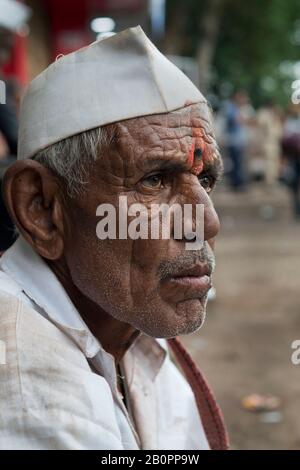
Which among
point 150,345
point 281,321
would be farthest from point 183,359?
point 281,321

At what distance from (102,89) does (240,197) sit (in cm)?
1266

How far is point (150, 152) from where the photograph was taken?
1.42 meters

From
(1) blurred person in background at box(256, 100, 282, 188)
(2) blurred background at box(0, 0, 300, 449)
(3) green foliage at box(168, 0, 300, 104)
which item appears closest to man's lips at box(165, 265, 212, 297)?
(2) blurred background at box(0, 0, 300, 449)

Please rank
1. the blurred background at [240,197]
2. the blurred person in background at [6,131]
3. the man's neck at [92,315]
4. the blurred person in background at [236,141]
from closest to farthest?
the man's neck at [92,315], the blurred person in background at [6,131], the blurred background at [240,197], the blurred person in background at [236,141]

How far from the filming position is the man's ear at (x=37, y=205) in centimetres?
146

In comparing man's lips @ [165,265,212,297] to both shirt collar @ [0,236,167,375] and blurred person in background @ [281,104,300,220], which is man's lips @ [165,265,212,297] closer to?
shirt collar @ [0,236,167,375]

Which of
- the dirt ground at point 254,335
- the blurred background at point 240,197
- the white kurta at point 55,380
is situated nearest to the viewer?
the white kurta at point 55,380

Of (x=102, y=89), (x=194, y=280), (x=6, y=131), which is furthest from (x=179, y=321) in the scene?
(x=6, y=131)

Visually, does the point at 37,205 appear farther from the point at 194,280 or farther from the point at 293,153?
the point at 293,153

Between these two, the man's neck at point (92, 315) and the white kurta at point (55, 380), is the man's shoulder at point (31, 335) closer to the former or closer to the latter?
the white kurta at point (55, 380)

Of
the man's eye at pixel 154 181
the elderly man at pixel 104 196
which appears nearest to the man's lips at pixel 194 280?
the elderly man at pixel 104 196

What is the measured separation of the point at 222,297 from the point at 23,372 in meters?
5.24

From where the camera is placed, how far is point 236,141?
14.5 meters
